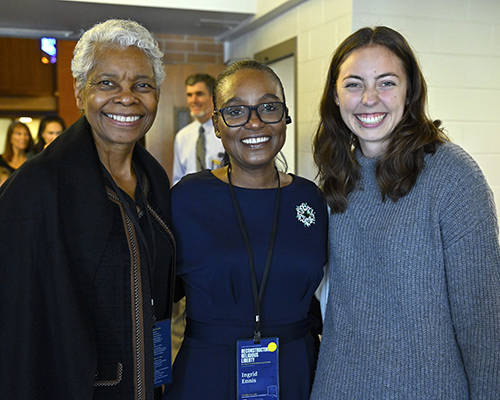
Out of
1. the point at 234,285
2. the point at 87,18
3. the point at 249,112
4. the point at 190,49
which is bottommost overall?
the point at 234,285

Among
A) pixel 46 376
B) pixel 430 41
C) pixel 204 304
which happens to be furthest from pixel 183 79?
pixel 46 376

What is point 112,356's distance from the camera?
4.87 ft

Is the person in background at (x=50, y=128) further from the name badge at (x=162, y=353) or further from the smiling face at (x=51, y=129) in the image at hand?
the name badge at (x=162, y=353)

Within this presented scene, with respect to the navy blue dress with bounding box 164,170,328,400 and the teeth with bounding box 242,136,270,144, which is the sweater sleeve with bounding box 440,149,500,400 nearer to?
the navy blue dress with bounding box 164,170,328,400

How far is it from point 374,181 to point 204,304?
2.28 feet

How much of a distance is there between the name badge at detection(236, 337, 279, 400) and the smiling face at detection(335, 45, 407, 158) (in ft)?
2.45

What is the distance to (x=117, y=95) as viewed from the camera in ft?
5.21

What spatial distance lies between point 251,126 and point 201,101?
279 centimetres

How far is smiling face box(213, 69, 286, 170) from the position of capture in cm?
178

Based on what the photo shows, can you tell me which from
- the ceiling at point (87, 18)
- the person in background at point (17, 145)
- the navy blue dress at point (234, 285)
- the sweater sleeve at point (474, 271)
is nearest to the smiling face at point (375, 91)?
the sweater sleeve at point (474, 271)

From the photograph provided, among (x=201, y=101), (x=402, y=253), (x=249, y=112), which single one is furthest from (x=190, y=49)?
(x=402, y=253)

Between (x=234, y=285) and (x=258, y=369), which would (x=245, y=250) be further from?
(x=258, y=369)

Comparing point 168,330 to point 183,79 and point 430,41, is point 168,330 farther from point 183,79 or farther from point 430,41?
point 183,79

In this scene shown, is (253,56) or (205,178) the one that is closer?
(205,178)
